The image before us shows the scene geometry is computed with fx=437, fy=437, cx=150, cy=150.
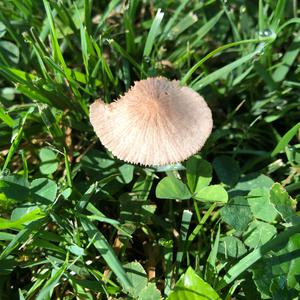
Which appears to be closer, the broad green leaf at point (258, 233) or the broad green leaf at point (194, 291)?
the broad green leaf at point (194, 291)

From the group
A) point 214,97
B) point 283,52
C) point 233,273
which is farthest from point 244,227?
point 283,52

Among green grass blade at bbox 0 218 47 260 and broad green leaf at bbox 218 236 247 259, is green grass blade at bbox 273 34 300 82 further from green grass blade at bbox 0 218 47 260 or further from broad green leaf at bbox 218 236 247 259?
green grass blade at bbox 0 218 47 260

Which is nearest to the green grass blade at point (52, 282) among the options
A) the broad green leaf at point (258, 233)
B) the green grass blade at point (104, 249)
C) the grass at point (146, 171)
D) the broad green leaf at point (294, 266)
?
the grass at point (146, 171)

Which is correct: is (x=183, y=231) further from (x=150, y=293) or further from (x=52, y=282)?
(x=52, y=282)

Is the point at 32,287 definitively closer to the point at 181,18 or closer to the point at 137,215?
the point at 137,215

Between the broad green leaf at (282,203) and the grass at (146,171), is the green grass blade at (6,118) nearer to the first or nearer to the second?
the grass at (146,171)

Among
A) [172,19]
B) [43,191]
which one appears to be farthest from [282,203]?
[172,19]
